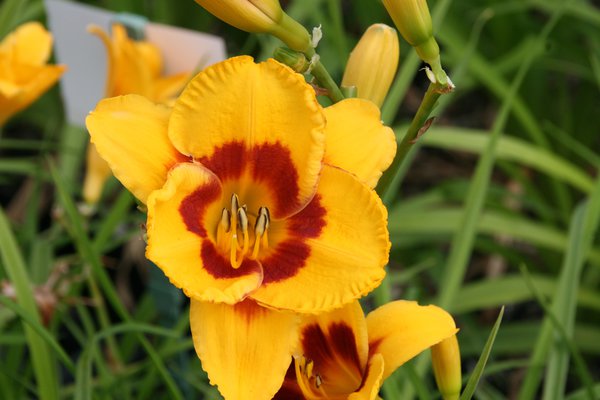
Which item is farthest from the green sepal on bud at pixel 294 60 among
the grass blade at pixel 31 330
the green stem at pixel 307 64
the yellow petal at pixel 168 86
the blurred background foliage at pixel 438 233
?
the yellow petal at pixel 168 86

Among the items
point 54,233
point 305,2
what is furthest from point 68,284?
point 305,2

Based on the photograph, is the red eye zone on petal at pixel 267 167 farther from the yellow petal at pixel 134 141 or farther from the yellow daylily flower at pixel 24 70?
the yellow daylily flower at pixel 24 70

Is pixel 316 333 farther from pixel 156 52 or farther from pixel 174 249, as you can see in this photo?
pixel 156 52

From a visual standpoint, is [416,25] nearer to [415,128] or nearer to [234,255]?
[415,128]

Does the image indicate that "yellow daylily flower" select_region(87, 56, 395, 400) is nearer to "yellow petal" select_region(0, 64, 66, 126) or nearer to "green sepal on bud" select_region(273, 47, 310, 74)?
"green sepal on bud" select_region(273, 47, 310, 74)

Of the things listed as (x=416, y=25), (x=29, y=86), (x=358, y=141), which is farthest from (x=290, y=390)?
(x=29, y=86)

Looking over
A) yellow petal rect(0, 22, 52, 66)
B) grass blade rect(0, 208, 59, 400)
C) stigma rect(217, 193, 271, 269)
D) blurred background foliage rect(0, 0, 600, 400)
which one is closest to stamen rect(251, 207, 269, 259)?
stigma rect(217, 193, 271, 269)
